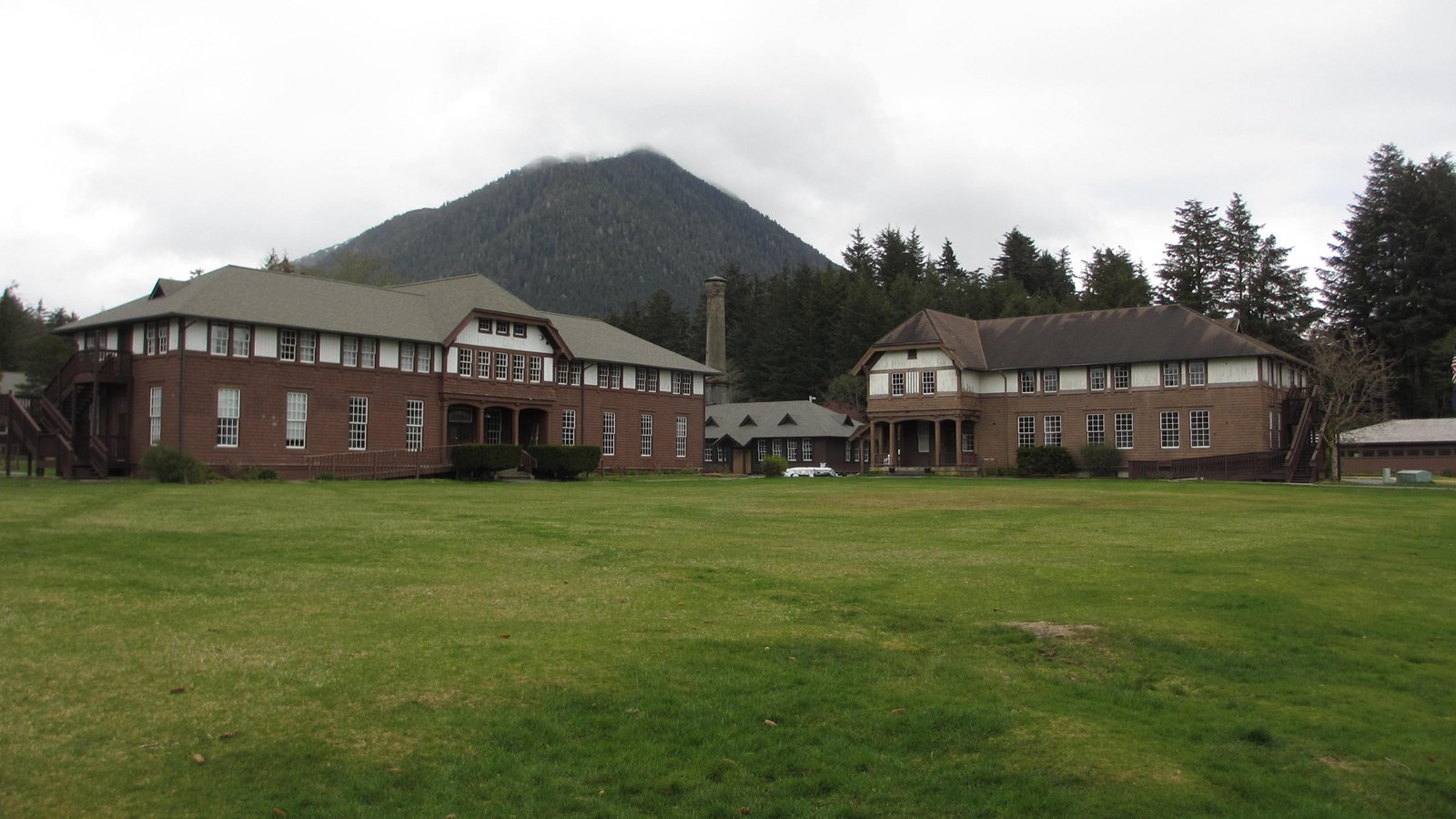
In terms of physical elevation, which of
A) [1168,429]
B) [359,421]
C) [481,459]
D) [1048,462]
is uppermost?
[359,421]

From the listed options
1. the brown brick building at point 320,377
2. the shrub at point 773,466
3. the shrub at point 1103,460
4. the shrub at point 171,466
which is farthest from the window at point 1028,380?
the shrub at point 171,466

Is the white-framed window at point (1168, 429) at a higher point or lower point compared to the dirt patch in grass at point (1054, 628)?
higher

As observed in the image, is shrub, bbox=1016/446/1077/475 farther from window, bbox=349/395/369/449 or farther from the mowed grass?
the mowed grass

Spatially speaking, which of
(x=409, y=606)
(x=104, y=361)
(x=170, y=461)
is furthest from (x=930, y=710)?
(x=104, y=361)

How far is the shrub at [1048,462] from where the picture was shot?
5678cm

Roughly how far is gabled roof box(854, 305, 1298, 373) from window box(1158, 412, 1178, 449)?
9.77ft

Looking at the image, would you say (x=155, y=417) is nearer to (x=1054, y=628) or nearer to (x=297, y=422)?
(x=297, y=422)

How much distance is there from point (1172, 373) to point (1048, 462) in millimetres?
7748

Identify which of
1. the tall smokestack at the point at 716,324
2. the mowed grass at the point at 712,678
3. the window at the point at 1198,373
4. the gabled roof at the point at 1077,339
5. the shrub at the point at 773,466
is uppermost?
the tall smokestack at the point at 716,324

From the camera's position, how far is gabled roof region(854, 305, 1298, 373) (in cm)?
5519

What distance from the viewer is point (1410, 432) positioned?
6669 centimetres


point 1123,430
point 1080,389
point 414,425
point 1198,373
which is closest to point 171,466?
point 414,425

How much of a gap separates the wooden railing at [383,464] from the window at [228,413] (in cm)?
315

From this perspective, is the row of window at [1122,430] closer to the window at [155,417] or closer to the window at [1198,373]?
the window at [1198,373]
